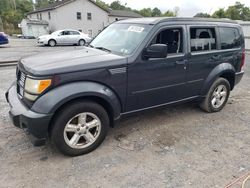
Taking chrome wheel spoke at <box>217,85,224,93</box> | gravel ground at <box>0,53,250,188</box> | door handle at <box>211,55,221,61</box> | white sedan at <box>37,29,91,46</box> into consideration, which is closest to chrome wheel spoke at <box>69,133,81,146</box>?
gravel ground at <box>0,53,250,188</box>

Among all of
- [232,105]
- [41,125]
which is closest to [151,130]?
[41,125]

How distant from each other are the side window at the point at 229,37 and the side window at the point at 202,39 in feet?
0.79

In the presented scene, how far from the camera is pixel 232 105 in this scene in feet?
17.6

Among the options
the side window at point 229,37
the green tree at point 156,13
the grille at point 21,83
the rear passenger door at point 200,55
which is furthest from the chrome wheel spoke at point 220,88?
the green tree at point 156,13

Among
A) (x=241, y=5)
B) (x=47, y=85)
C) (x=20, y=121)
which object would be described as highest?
(x=241, y=5)

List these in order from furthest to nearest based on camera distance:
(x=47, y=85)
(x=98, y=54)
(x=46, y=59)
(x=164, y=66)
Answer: (x=164, y=66) → (x=98, y=54) → (x=46, y=59) → (x=47, y=85)

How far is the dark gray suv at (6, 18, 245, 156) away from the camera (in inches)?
113

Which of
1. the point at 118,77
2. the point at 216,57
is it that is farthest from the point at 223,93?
the point at 118,77

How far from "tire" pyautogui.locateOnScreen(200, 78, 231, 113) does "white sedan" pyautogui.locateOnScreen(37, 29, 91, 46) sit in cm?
1658

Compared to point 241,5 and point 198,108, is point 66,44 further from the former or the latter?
point 241,5

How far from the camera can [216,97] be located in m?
4.79

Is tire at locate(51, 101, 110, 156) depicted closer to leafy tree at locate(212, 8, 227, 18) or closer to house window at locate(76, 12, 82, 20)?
house window at locate(76, 12, 82, 20)

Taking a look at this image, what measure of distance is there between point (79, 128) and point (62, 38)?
18.8 metres

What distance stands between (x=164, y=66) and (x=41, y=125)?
2071mm
